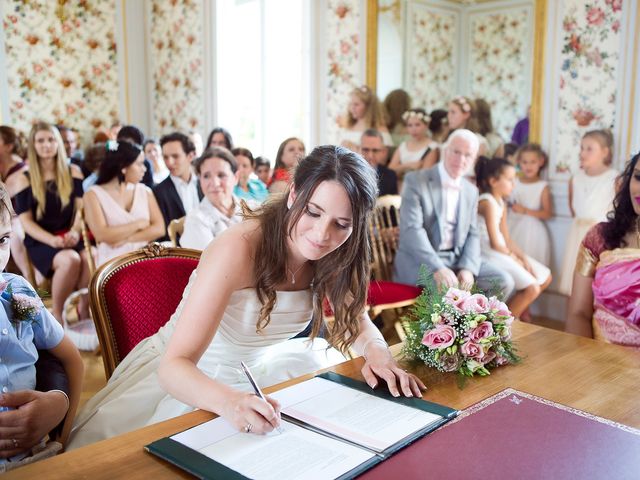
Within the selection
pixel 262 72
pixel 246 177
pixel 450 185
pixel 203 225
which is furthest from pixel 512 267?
pixel 262 72

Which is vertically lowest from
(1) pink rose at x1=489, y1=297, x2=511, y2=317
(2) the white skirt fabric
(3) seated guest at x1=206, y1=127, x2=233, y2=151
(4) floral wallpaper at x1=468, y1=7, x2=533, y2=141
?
(2) the white skirt fabric

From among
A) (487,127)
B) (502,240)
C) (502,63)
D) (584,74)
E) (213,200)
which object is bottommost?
(502,240)

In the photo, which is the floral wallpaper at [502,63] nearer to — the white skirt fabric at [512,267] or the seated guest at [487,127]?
the seated guest at [487,127]

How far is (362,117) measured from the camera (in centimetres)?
521

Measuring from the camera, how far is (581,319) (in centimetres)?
233

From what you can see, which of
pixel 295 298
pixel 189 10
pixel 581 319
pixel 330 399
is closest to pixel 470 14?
pixel 189 10

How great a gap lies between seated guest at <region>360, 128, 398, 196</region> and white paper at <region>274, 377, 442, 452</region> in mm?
3400

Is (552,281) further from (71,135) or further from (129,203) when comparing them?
(71,135)

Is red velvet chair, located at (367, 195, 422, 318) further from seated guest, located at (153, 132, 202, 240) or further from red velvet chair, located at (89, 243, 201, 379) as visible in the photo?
red velvet chair, located at (89, 243, 201, 379)

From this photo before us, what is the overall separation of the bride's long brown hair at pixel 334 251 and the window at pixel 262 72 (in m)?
4.36

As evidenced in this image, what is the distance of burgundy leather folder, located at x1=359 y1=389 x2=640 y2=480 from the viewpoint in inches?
40.9

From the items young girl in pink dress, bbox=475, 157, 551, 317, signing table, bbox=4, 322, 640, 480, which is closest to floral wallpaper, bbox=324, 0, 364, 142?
young girl in pink dress, bbox=475, 157, 551, 317

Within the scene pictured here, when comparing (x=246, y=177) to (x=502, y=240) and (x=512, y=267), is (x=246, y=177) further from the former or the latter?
(x=512, y=267)

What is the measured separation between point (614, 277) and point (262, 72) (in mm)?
5029
